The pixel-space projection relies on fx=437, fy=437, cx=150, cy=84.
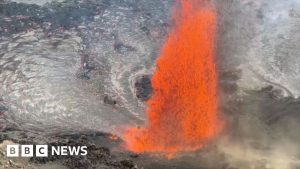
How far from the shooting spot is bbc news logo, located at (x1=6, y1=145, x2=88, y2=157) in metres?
11.1

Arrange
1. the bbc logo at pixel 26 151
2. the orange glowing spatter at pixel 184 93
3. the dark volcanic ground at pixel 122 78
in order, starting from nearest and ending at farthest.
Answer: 1. the bbc logo at pixel 26 151
2. the dark volcanic ground at pixel 122 78
3. the orange glowing spatter at pixel 184 93

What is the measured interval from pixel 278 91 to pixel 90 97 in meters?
5.75

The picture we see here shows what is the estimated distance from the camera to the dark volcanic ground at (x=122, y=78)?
1126 centimetres

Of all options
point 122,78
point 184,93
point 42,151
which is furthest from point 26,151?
point 184,93

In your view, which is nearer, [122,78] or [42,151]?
[42,151]

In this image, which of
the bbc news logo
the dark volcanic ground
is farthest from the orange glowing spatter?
the bbc news logo

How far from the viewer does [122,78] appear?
13.6m

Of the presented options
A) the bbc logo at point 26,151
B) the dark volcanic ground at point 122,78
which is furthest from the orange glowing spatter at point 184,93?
the bbc logo at point 26,151

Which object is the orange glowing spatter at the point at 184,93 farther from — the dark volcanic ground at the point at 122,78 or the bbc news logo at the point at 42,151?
the bbc news logo at the point at 42,151

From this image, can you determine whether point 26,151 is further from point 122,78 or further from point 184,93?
point 184,93

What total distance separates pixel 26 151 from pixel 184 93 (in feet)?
15.7

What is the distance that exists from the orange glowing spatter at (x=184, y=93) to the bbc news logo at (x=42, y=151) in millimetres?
1302

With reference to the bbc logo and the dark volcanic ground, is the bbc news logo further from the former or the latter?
the dark volcanic ground

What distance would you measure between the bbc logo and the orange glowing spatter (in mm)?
2135
